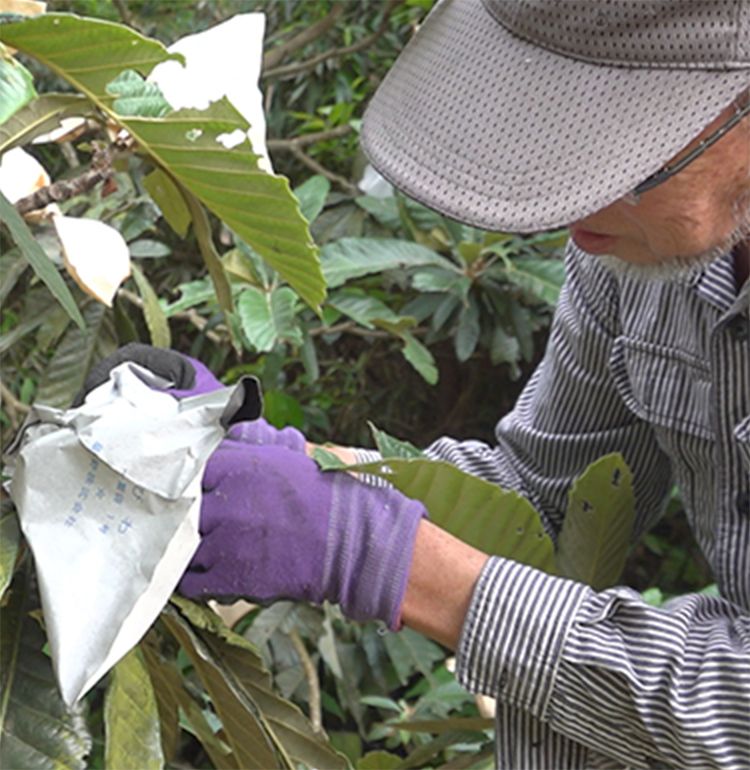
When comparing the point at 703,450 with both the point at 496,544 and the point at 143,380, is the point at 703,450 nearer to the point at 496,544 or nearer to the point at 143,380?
the point at 496,544

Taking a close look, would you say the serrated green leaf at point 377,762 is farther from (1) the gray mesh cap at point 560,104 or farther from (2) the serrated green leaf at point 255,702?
(1) the gray mesh cap at point 560,104

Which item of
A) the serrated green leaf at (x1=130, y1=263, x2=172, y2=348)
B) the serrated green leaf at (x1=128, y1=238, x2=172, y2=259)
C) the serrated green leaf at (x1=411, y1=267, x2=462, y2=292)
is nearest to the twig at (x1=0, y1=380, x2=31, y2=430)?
the serrated green leaf at (x1=130, y1=263, x2=172, y2=348)

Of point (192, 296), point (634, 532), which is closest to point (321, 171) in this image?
point (192, 296)

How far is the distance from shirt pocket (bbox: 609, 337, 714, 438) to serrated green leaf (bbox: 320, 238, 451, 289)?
565 mm

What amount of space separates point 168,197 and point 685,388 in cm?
57

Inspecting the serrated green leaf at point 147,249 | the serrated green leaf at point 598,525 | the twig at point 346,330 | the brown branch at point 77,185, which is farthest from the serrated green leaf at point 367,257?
the brown branch at point 77,185

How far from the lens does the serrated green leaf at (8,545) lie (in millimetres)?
768

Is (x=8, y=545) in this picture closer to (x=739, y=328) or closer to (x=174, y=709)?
(x=174, y=709)

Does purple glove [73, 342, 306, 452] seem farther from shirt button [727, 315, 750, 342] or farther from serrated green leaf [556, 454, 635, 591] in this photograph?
shirt button [727, 315, 750, 342]

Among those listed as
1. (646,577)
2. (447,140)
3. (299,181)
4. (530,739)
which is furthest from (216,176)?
(646,577)

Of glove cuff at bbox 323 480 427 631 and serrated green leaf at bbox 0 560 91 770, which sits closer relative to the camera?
serrated green leaf at bbox 0 560 91 770

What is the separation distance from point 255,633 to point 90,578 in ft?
2.62

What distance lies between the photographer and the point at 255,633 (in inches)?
61.7

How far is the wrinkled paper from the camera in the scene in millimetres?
→ 781
